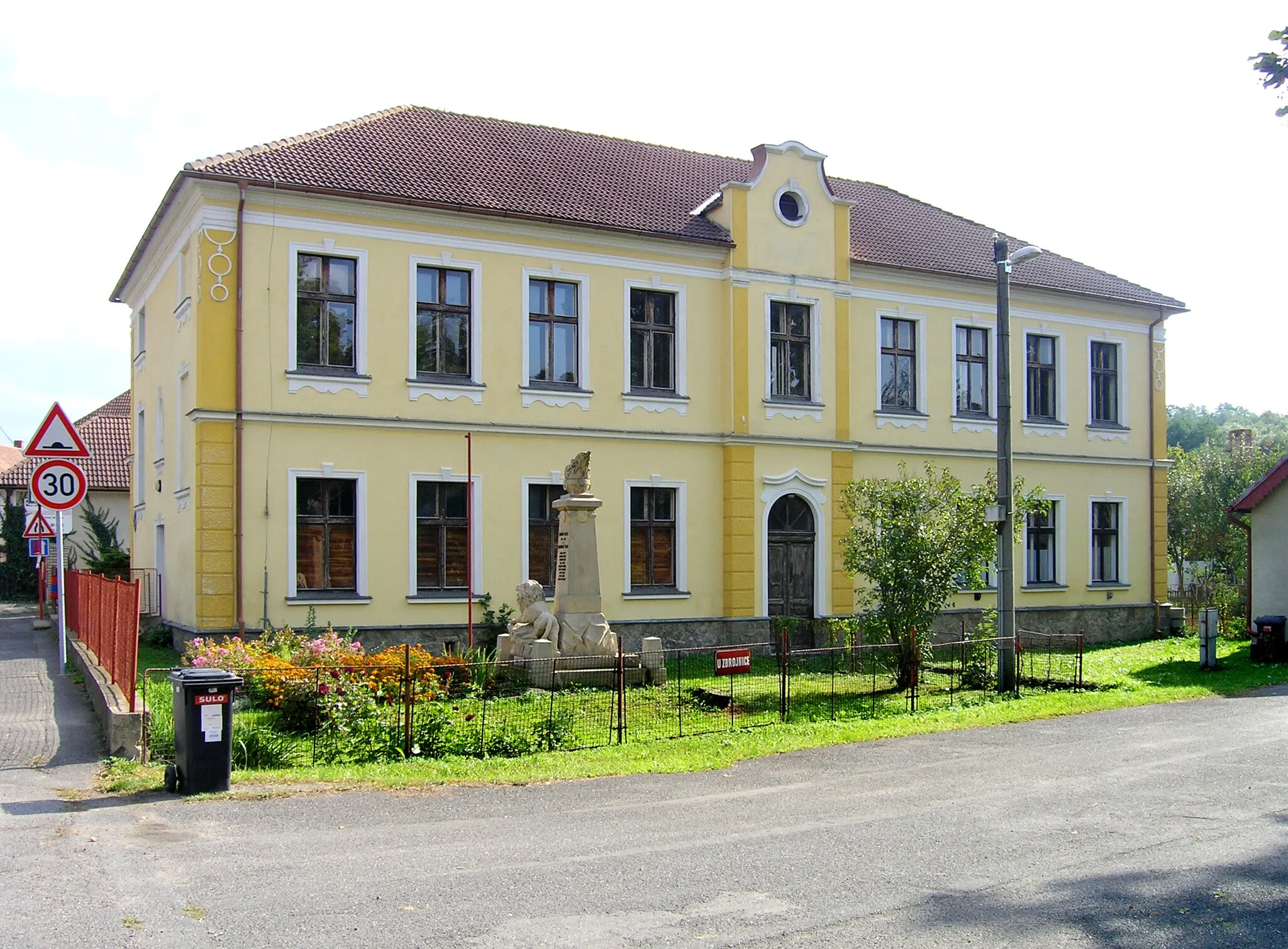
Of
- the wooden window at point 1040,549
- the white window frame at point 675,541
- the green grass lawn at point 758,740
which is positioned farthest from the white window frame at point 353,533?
the wooden window at point 1040,549

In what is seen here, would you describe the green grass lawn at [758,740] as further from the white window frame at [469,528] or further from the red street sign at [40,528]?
the red street sign at [40,528]

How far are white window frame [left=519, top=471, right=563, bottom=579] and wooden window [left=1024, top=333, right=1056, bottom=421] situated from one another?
12307 mm

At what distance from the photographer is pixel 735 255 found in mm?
23859

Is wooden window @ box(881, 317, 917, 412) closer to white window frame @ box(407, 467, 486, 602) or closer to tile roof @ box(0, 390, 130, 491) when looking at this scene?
white window frame @ box(407, 467, 486, 602)

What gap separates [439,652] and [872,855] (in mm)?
13780

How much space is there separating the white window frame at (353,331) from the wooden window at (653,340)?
5.26 metres

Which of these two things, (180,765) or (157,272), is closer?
(180,765)

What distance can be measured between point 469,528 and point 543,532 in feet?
5.28

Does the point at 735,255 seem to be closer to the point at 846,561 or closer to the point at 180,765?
the point at 846,561

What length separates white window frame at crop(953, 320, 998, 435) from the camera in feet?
88.2

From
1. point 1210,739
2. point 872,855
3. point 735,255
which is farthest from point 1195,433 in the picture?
point 872,855

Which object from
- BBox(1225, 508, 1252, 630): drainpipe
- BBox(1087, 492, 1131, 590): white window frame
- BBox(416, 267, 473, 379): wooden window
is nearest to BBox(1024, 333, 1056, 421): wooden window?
BBox(1087, 492, 1131, 590): white window frame

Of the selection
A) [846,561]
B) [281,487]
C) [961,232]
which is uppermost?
[961,232]

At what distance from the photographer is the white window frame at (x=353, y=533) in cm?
2000
